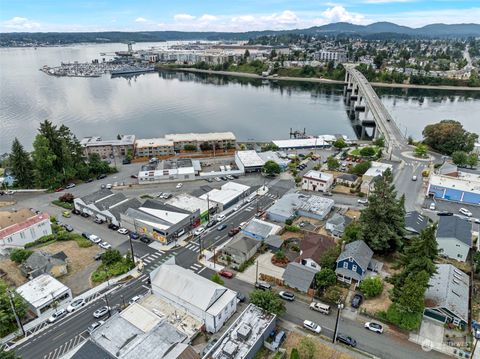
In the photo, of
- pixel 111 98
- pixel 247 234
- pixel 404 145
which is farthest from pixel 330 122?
pixel 111 98

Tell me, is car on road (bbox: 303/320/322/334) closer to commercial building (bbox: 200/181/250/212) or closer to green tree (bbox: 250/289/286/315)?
green tree (bbox: 250/289/286/315)

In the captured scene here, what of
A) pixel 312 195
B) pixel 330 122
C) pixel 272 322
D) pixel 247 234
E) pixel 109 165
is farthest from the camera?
pixel 330 122

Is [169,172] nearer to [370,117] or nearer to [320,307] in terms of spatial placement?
[320,307]

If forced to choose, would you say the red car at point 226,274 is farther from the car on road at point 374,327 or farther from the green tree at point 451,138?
the green tree at point 451,138

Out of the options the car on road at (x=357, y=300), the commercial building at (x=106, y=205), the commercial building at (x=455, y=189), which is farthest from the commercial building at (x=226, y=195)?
the commercial building at (x=455, y=189)

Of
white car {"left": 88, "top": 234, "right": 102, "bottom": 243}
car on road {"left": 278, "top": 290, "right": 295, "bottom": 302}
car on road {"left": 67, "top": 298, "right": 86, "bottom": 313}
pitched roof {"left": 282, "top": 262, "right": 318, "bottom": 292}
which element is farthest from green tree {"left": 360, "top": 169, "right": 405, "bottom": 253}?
white car {"left": 88, "top": 234, "right": 102, "bottom": 243}

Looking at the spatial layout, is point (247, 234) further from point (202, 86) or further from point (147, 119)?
point (202, 86)
